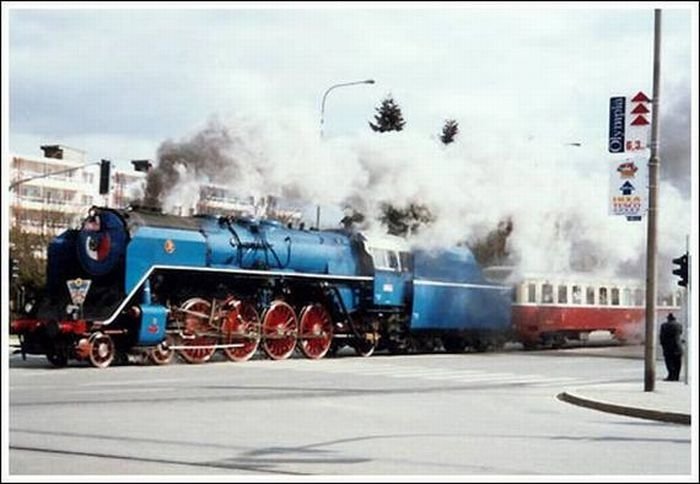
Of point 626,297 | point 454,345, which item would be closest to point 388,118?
point 454,345

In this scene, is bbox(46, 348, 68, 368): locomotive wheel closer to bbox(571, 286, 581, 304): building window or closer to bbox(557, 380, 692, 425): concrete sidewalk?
bbox(557, 380, 692, 425): concrete sidewalk

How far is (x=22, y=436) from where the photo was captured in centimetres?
1257

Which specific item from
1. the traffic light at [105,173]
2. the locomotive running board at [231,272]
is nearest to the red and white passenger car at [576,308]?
the locomotive running board at [231,272]

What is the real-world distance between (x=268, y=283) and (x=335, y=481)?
21.0m

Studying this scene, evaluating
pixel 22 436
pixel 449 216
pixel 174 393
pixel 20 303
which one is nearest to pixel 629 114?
pixel 174 393

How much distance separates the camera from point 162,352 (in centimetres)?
2717

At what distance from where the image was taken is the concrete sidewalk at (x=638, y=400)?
16.2m

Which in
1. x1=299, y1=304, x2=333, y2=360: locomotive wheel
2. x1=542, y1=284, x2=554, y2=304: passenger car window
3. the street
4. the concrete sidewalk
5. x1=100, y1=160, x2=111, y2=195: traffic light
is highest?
x1=100, y1=160, x2=111, y2=195: traffic light

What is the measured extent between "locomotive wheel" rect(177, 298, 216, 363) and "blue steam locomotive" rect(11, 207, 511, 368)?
28 mm

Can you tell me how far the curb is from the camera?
52.1 feet

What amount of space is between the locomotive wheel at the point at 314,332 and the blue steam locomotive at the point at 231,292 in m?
0.03

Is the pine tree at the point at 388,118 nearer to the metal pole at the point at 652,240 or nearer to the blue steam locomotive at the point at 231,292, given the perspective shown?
the blue steam locomotive at the point at 231,292

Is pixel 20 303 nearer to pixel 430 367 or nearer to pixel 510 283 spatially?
pixel 430 367

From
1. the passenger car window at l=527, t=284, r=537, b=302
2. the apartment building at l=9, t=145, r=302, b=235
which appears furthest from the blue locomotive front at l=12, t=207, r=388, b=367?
the passenger car window at l=527, t=284, r=537, b=302
